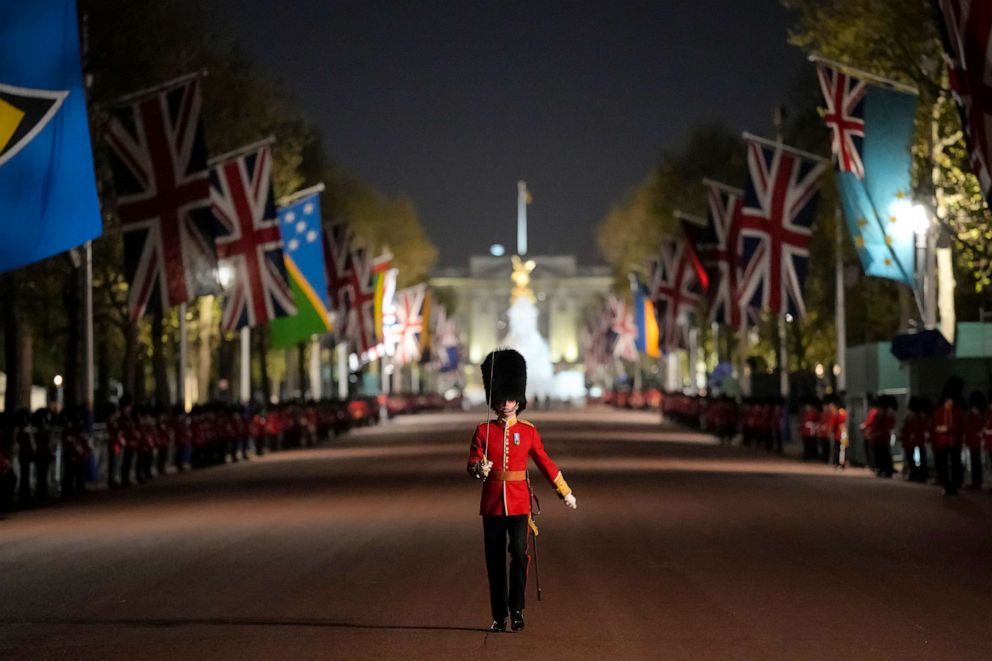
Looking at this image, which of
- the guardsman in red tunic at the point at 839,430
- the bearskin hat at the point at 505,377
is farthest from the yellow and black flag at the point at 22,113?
the guardsman in red tunic at the point at 839,430

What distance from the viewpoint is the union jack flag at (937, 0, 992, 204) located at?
20328mm

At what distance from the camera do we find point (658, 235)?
4461 inches

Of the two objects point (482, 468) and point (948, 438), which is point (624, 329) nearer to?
point (948, 438)

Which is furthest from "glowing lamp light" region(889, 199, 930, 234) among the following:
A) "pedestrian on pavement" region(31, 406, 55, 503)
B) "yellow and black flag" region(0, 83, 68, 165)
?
"yellow and black flag" region(0, 83, 68, 165)

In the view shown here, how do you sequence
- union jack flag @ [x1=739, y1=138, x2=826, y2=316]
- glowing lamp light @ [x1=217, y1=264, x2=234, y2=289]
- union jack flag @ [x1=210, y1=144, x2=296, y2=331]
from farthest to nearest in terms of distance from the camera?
glowing lamp light @ [x1=217, y1=264, x2=234, y2=289] → union jack flag @ [x1=739, y1=138, x2=826, y2=316] → union jack flag @ [x1=210, y1=144, x2=296, y2=331]

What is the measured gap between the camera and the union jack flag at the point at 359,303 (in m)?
60.7

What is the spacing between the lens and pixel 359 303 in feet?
204

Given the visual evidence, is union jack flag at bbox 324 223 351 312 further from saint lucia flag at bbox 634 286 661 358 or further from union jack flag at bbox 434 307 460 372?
→ union jack flag at bbox 434 307 460 372

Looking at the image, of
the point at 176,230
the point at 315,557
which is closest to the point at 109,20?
the point at 176,230

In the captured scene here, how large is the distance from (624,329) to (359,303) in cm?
4086

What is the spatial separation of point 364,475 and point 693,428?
129ft

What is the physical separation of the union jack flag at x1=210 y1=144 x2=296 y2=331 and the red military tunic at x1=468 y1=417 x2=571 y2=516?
2589 centimetres

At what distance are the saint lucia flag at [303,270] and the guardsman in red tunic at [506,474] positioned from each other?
31.6 m

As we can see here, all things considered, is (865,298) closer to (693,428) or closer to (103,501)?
(693,428)
